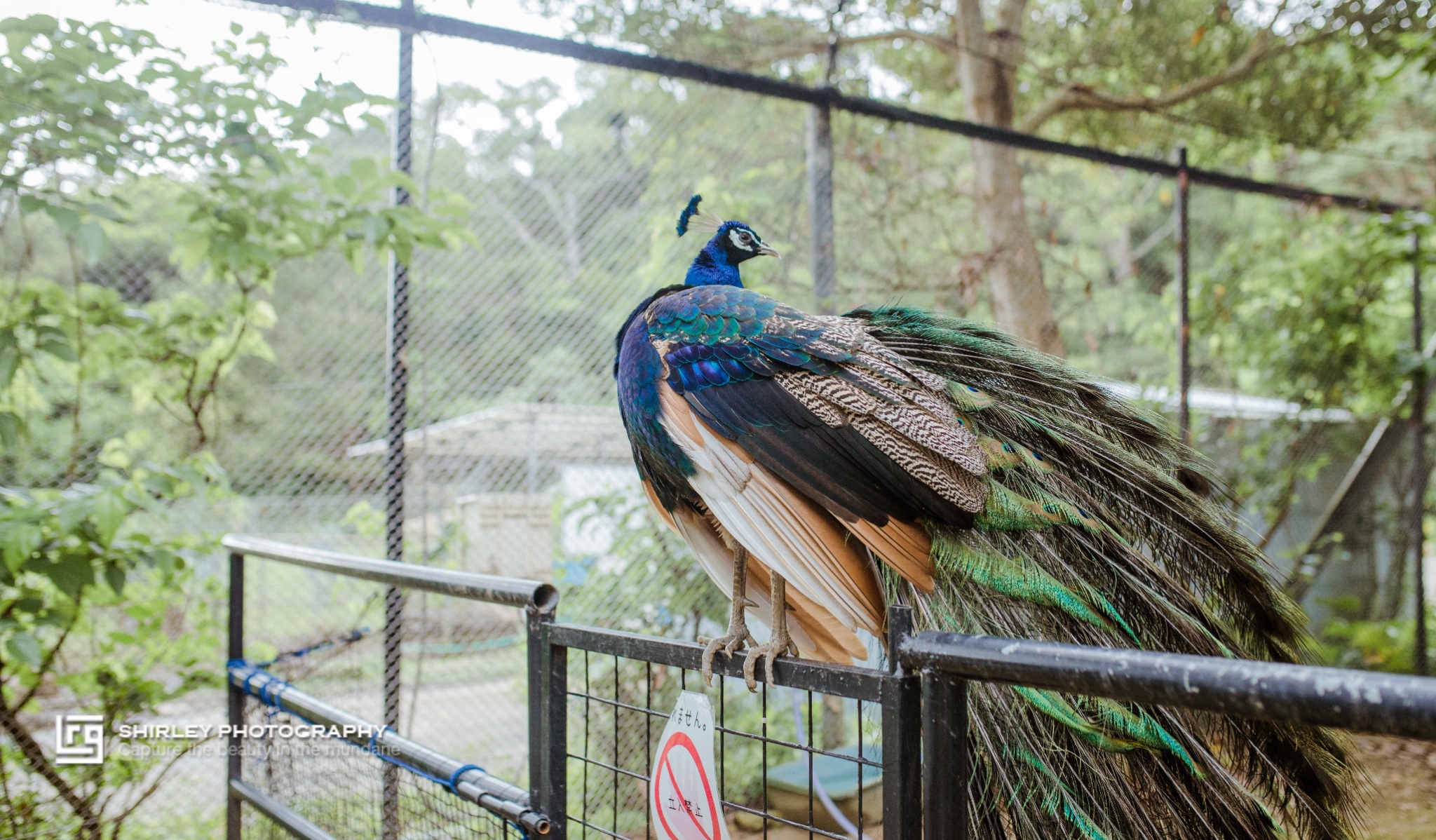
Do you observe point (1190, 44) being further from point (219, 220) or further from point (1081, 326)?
point (219, 220)

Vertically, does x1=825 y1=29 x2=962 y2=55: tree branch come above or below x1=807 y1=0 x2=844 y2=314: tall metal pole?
above

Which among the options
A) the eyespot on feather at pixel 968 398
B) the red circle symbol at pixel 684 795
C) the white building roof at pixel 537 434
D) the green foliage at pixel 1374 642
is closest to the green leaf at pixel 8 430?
the white building roof at pixel 537 434

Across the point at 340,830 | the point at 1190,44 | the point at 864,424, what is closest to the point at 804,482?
the point at 864,424

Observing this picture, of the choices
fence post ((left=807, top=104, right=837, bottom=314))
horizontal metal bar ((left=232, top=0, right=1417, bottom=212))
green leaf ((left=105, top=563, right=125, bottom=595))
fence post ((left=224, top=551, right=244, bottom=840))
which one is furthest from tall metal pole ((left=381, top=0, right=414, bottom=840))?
fence post ((left=807, top=104, right=837, bottom=314))

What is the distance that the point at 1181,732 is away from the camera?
1.06 meters

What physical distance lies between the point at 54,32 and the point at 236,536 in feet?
4.02

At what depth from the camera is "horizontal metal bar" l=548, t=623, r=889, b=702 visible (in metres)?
0.86

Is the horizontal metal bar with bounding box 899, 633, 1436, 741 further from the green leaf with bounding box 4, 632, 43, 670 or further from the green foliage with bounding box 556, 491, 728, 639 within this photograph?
the green foliage with bounding box 556, 491, 728, 639

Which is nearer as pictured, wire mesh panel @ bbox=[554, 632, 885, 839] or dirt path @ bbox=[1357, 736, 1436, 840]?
wire mesh panel @ bbox=[554, 632, 885, 839]

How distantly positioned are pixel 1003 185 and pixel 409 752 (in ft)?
12.2

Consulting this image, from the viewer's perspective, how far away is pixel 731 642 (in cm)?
136

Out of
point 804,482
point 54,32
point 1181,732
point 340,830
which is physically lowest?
point 340,830
